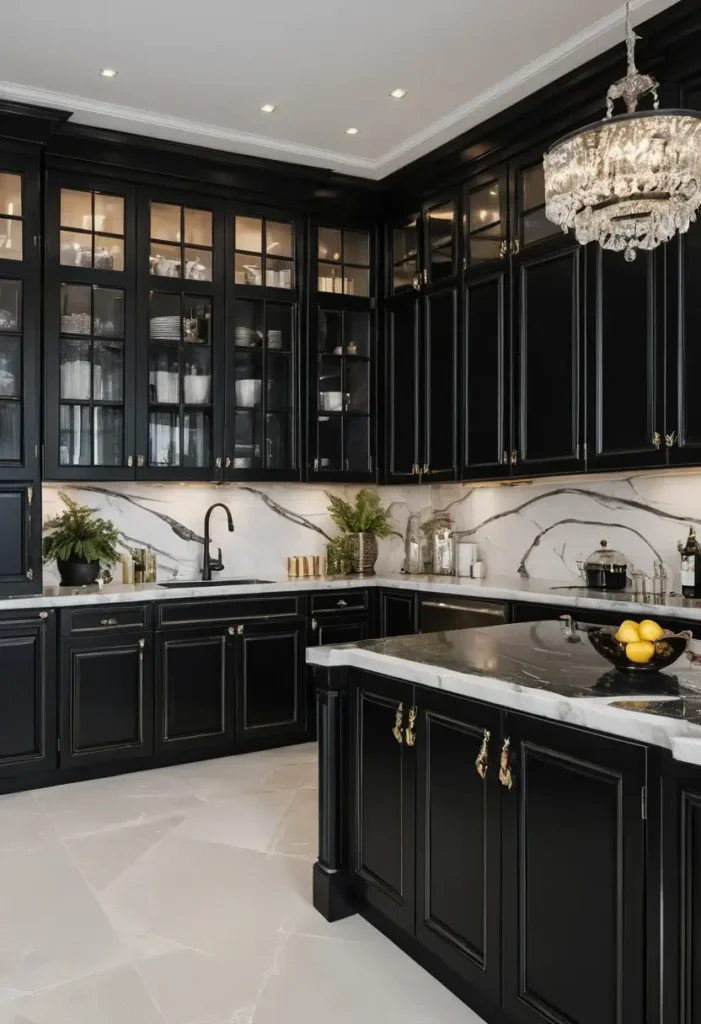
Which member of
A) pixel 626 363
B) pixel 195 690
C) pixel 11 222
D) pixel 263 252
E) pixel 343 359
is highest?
pixel 263 252

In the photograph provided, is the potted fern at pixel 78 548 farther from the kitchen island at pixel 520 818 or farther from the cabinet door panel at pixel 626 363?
the cabinet door panel at pixel 626 363

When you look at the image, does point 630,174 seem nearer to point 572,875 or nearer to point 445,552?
point 572,875

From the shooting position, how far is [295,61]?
3865 mm

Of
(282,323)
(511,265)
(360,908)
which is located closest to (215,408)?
(282,323)

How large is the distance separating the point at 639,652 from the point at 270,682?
304 centimetres

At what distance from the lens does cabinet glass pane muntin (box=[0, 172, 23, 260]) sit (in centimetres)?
429

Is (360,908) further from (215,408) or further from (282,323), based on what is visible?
(282,323)

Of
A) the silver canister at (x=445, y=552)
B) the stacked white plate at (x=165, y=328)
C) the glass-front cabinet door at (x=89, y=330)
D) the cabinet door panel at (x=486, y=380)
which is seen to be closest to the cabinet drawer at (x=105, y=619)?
the glass-front cabinet door at (x=89, y=330)

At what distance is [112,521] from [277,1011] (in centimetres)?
322

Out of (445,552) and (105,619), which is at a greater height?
(445,552)

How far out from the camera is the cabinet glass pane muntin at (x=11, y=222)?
429 centimetres

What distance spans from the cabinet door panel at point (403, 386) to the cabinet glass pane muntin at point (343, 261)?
30 centimetres

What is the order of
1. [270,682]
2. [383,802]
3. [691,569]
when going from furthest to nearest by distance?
[270,682]
[691,569]
[383,802]

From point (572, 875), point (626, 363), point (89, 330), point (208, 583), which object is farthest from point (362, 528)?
point (572, 875)
